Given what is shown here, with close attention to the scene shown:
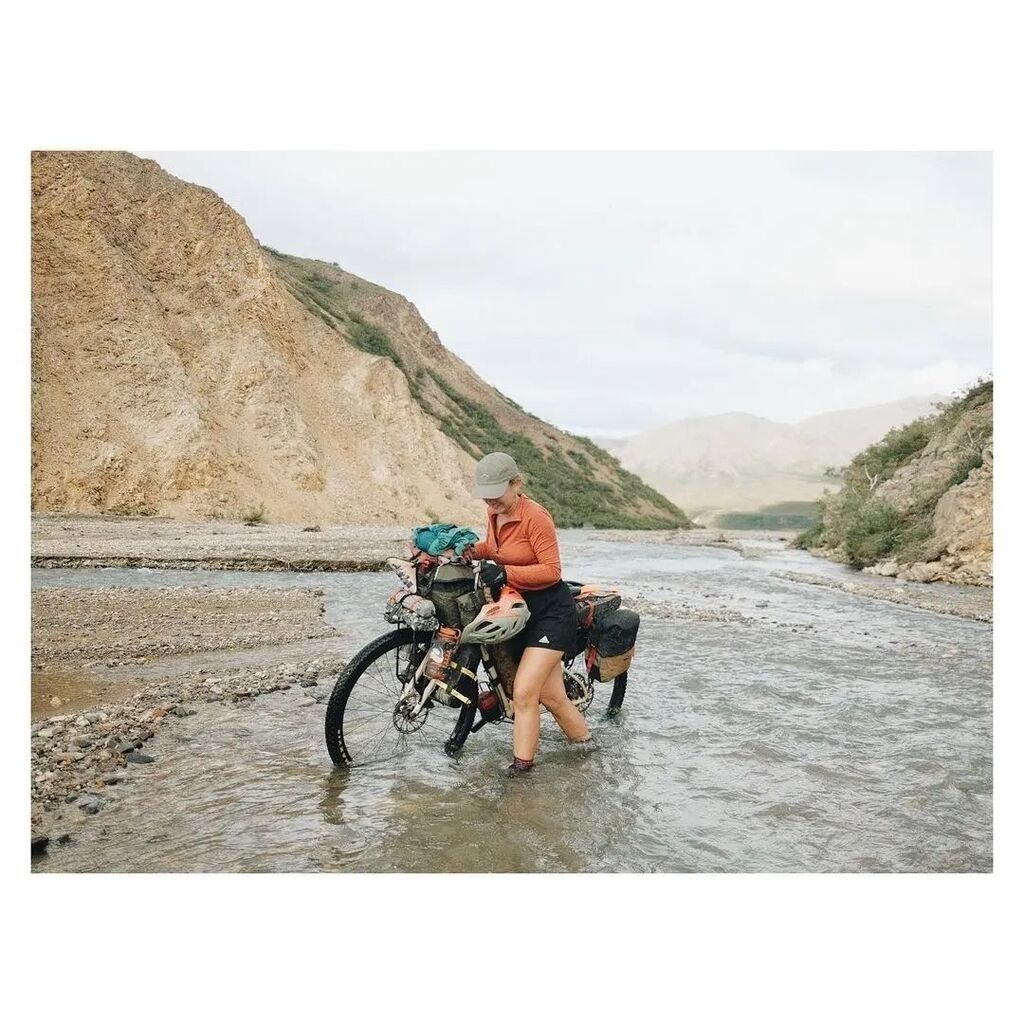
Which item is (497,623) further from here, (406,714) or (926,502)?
(926,502)

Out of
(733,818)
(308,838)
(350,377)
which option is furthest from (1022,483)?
(350,377)

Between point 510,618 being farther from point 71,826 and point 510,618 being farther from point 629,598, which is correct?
point 629,598

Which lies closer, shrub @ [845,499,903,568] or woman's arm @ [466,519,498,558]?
woman's arm @ [466,519,498,558]

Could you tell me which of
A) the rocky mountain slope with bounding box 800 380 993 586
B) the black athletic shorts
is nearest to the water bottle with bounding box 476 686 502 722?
the black athletic shorts

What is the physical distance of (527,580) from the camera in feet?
14.6

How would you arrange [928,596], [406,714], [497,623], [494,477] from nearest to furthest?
[494,477]
[497,623]
[406,714]
[928,596]

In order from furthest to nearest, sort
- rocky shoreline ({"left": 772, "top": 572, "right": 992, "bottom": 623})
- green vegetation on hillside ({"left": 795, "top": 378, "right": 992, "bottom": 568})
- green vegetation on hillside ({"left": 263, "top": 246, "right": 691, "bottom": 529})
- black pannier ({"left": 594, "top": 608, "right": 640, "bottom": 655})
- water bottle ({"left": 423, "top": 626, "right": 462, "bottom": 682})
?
green vegetation on hillside ({"left": 263, "top": 246, "right": 691, "bottom": 529}) < green vegetation on hillside ({"left": 795, "top": 378, "right": 992, "bottom": 568}) < rocky shoreline ({"left": 772, "top": 572, "right": 992, "bottom": 623}) < black pannier ({"left": 594, "top": 608, "right": 640, "bottom": 655}) < water bottle ({"left": 423, "top": 626, "right": 462, "bottom": 682})

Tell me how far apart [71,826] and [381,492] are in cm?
3545

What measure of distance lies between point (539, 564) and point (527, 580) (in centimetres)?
12

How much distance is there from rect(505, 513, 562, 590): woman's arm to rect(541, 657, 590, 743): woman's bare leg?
579 millimetres

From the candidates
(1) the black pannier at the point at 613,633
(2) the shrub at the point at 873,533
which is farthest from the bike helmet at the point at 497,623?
(2) the shrub at the point at 873,533

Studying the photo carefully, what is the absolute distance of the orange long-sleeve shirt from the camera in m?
4.47

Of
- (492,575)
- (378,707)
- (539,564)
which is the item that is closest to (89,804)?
(378,707)

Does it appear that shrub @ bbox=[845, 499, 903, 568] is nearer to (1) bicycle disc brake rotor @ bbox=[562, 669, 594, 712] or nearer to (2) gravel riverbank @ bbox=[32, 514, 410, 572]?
(2) gravel riverbank @ bbox=[32, 514, 410, 572]
